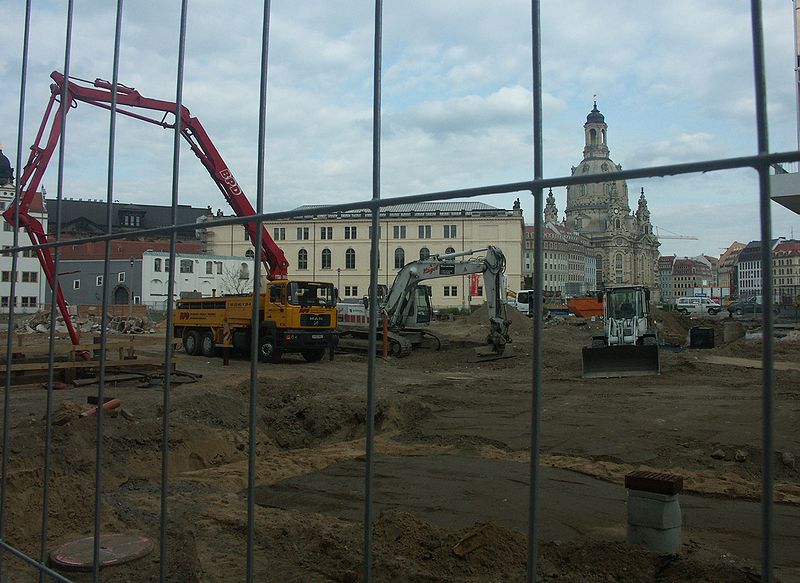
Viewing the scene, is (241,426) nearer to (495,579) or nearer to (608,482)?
(608,482)

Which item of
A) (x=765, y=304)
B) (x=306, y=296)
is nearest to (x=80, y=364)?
(x=306, y=296)

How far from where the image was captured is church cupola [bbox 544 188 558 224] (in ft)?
7.11

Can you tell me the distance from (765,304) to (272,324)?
17.7m

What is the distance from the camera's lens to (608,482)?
7.86 metres

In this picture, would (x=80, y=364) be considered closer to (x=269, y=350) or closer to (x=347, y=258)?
(x=269, y=350)

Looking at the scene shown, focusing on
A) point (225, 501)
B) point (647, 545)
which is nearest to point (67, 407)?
point (225, 501)

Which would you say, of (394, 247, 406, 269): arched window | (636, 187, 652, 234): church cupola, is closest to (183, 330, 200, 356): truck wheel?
(394, 247, 406, 269): arched window

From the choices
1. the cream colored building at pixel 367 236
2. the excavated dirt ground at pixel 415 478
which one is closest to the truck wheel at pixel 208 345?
the excavated dirt ground at pixel 415 478

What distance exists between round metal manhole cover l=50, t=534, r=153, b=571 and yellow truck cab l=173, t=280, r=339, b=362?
11.8m

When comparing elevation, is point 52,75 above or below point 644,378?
above

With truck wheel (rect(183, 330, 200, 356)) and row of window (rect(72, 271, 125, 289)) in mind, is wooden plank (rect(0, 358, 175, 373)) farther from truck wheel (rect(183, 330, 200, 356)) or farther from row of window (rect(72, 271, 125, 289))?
row of window (rect(72, 271, 125, 289))

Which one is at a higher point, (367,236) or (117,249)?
(117,249)

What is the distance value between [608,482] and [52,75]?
271 inches

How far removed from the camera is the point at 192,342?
21359mm
